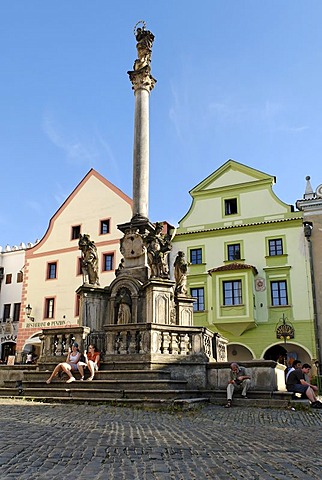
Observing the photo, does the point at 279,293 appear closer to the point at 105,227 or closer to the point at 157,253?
the point at 105,227

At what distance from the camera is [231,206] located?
114ft

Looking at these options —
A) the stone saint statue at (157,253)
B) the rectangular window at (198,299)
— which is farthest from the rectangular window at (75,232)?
the stone saint statue at (157,253)

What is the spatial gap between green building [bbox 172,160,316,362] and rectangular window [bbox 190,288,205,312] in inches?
2.5

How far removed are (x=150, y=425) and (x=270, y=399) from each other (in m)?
4.78

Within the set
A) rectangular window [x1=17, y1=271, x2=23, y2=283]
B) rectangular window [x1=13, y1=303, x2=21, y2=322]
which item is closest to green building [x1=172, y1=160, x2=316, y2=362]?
rectangular window [x1=13, y1=303, x2=21, y2=322]

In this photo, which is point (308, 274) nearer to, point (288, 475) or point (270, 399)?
point (270, 399)

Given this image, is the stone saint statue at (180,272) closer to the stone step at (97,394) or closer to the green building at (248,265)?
the stone step at (97,394)

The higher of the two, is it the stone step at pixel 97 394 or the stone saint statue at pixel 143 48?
the stone saint statue at pixel 143 48

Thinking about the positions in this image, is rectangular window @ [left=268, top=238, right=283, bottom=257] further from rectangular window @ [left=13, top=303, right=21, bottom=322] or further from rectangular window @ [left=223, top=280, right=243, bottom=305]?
rectangular window @ [left=13, top=303, right=21, bottom=322]

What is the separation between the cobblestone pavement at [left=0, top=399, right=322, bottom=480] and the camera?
17.0ft

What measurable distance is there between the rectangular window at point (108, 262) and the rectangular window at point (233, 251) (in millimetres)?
8274

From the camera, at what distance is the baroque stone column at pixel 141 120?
60.7ft

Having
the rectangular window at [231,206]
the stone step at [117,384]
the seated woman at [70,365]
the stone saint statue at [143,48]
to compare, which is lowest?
the stone step at [117,384]

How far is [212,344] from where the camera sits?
16.2 meters
